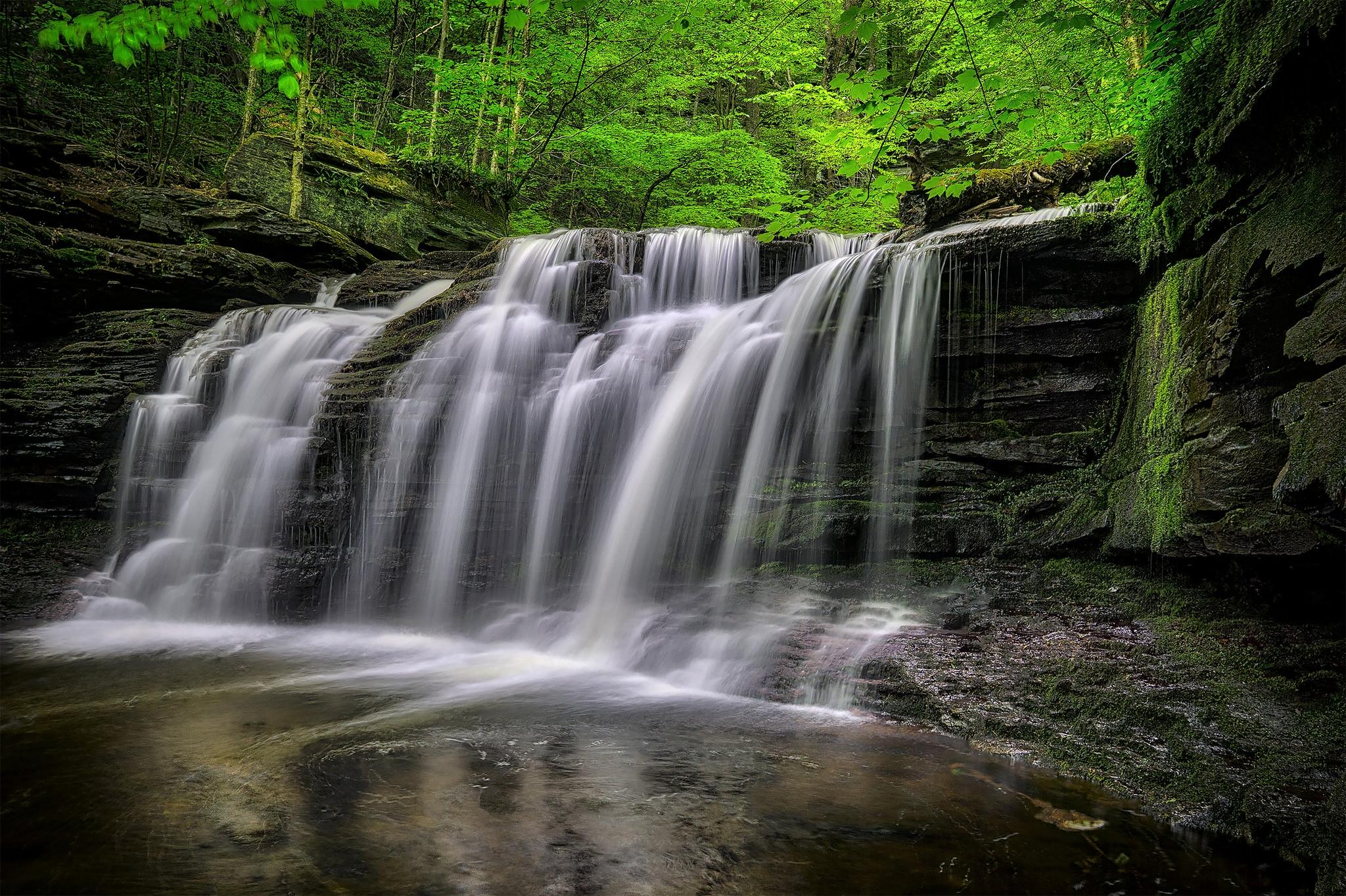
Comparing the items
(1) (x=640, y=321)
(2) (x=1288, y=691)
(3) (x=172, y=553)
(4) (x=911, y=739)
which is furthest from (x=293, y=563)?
(2) (x=1288, y=691)

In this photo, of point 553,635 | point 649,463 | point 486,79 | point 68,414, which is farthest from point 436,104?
point 553,635

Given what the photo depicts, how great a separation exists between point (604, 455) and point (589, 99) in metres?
15.5

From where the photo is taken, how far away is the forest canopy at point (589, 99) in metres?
13.4

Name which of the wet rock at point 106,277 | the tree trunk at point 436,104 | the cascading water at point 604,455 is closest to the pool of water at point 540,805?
the cascading water at point 604,455

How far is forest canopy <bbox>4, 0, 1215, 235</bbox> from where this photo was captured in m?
13.4

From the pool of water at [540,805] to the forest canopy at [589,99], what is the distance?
9243mm

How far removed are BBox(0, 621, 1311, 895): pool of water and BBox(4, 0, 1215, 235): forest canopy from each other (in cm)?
924

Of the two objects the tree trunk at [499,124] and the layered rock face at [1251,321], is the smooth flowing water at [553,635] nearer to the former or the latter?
the layered rock face at [1251,321]

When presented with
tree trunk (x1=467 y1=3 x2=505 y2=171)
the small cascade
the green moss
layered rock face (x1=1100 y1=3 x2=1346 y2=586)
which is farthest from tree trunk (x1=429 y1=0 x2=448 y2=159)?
the green moss

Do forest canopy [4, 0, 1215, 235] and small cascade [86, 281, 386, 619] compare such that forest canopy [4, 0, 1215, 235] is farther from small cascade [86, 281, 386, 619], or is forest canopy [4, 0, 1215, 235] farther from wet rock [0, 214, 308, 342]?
small cascade [86, 281, 386, 619]

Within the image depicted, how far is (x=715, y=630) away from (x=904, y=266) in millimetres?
3777

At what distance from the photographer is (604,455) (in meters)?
7.59

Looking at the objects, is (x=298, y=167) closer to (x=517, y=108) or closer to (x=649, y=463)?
(x=517, y=108)

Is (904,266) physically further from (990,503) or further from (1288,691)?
(1288,691)
